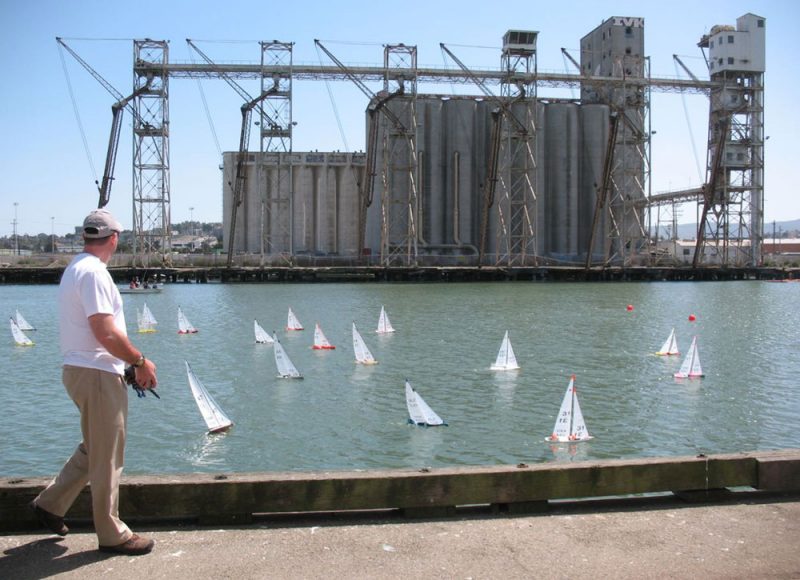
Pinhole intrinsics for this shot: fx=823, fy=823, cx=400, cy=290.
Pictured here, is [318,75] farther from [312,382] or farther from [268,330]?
[312,382]

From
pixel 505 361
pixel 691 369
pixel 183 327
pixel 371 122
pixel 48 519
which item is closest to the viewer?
pixel 48 519

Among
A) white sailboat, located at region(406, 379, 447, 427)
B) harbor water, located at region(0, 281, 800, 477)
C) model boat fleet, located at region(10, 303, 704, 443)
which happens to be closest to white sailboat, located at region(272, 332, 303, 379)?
model boat fleet, located at region(10, 303, 704, 443)

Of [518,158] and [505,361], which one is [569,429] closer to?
[505,361]

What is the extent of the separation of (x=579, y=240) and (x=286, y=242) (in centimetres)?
3679

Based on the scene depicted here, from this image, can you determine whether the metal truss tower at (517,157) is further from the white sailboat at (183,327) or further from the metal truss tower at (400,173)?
the white sailboat at (183,327)

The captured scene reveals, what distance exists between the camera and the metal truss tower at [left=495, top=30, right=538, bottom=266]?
8869cm

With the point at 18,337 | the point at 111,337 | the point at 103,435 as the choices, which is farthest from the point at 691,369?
the point at 18,337

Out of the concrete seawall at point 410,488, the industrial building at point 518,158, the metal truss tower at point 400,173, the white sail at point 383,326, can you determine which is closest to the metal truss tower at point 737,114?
the industrial building at point 518,158

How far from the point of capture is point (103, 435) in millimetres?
5914

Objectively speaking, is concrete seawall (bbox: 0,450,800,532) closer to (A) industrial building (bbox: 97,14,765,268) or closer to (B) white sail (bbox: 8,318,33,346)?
(B) white sail (bbox: 8,318,33,346)

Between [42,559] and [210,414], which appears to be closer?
[42,559]

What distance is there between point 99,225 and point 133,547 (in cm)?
236

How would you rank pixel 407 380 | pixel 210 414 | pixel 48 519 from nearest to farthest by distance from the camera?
pixel 48 519
pixel 407 380
pixel 210 414

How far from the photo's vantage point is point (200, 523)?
259 inches
